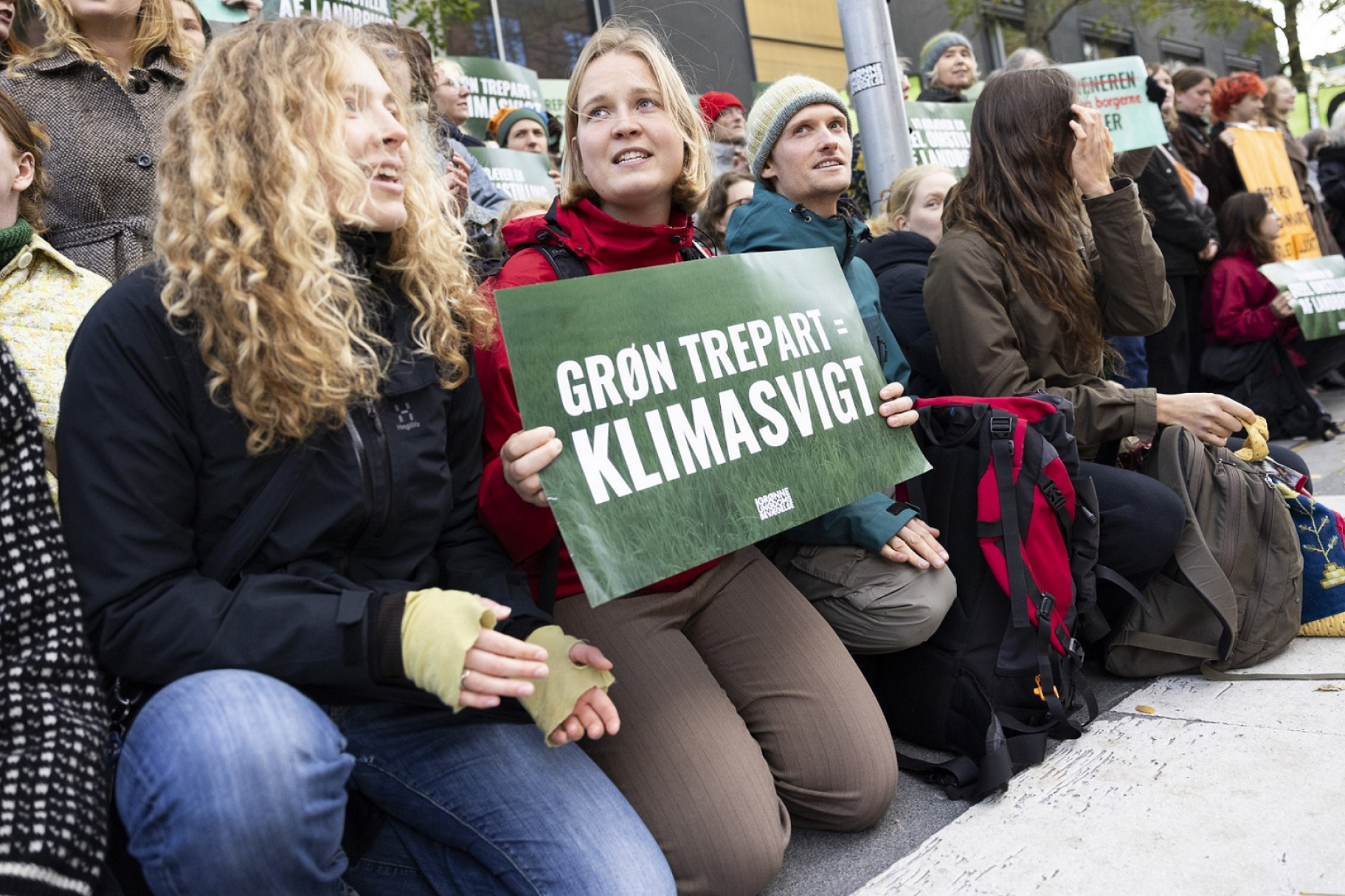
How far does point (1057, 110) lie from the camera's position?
135 inches

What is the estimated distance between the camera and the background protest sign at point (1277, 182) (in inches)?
292

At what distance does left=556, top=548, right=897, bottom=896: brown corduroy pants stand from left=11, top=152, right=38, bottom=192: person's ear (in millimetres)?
1479

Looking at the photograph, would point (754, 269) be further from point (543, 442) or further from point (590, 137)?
point (543, 442)

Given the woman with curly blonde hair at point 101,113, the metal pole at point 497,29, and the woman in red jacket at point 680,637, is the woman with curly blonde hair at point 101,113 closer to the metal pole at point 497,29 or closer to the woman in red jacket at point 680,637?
the woman in red jacket at point 680,637

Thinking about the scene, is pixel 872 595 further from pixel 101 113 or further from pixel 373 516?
pixel 101 113

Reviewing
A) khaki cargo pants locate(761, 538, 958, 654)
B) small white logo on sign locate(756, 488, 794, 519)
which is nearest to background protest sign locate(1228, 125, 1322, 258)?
khaki cargo pants locate(761, 538, 958, 654)

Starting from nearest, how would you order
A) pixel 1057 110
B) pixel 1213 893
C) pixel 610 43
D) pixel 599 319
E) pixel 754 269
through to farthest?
1. pixel 1213 893
2. pixel 599 319
3. pixel 754 269
4. pixel 610 43
5. pixel 1057 110

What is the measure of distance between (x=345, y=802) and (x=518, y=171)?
474cm

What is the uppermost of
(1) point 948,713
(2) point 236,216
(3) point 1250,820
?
(2) point 236,216

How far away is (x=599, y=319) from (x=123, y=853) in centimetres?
128

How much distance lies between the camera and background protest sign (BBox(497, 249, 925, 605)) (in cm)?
211

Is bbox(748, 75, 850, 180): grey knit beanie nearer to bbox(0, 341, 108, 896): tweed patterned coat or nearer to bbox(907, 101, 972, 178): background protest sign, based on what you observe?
bbox(0, 341, 108, 896): tweed patterned coat

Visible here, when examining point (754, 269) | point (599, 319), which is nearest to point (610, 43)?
point (754, 269)

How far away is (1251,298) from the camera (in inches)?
253
